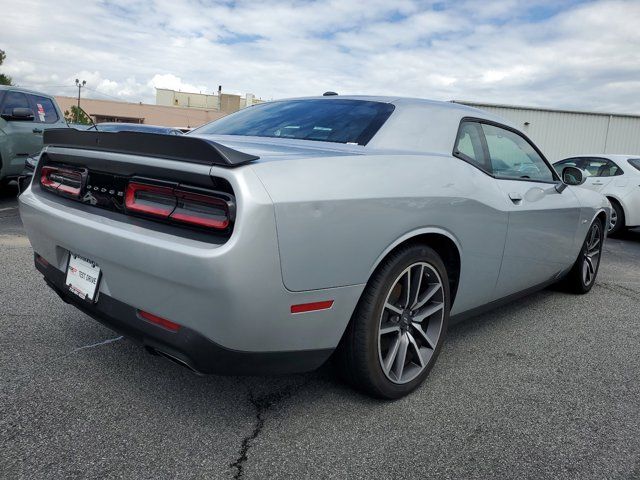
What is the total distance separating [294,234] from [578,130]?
23.0m

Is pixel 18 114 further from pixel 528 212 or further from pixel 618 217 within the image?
pixel 618 217

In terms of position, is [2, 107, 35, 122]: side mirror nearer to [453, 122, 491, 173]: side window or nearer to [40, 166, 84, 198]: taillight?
[40, 166, 84, 198]: taillight

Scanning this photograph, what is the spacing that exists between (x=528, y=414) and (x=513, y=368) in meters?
0.55

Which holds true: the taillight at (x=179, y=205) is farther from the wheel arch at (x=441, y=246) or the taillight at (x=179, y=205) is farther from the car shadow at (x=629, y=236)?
Answer: the car shadow at (x=629, y=236)

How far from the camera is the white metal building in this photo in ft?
70.4

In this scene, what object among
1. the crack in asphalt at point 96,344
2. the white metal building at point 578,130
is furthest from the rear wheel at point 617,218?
the white metal building at point 578,130

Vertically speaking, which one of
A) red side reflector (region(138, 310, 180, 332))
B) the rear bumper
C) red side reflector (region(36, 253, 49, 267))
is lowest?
the rear bumper

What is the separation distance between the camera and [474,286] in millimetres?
2961

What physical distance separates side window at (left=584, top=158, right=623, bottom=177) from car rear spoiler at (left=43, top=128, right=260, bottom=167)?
8.30 m

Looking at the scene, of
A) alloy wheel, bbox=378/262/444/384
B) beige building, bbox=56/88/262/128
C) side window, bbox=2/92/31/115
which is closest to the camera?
alloy wheel, bbox=378/262/444/384

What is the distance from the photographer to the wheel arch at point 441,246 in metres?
2.32

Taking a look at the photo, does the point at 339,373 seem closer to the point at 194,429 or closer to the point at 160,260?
the point at 194,429

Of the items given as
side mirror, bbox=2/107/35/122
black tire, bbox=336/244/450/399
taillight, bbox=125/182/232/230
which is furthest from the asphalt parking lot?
side mirror, bbox=2/107/35/122

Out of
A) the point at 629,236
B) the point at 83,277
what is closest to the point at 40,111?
the point at 83,277
